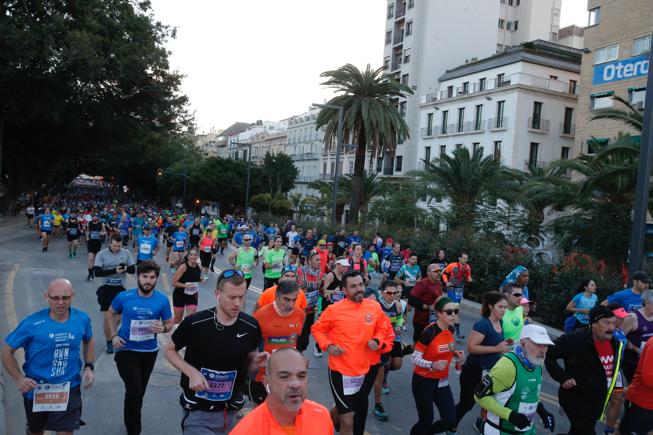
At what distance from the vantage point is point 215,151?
147500mm

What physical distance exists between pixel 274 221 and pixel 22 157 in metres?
18.1

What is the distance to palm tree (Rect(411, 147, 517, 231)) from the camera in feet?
77.6

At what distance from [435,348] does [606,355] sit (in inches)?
60.9

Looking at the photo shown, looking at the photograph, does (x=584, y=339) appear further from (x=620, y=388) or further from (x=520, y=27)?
(x=520, y=27)

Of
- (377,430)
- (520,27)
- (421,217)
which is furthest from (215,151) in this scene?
(377,430)

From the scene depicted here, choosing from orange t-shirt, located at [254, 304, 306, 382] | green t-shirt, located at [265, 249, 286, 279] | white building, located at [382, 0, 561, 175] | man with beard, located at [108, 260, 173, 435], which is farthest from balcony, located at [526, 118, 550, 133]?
man with beard, located at [108, 260, 173, 435]

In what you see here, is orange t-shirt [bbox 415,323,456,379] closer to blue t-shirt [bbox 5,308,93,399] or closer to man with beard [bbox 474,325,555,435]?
man with beard [bbox 474,325,555,435]

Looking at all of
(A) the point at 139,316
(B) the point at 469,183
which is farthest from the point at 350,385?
(B) the point at 469,183

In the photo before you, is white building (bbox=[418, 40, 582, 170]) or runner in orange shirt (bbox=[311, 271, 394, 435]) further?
white building (bbox=[418, 40, 582, 170])

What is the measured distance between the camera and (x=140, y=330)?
226 inches

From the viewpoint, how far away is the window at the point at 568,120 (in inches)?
1658

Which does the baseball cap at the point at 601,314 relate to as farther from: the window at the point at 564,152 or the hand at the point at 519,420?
the window at the point at 564,152

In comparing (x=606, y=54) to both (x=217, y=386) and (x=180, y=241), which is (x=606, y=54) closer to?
(x=180, y=241)

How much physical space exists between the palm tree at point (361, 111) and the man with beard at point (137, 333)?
25.6 metres
